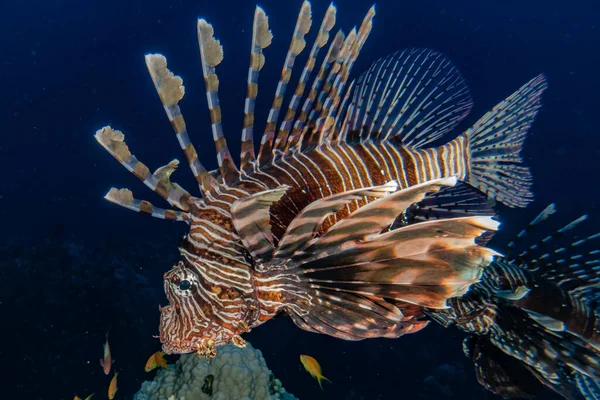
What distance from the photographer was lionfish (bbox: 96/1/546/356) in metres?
1.55

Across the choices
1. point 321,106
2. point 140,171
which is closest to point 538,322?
point 321,106

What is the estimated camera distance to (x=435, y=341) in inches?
433

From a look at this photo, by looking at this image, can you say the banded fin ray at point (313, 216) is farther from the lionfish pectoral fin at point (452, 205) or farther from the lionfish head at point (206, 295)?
the lionfish pectoral fin at point (452, 205)

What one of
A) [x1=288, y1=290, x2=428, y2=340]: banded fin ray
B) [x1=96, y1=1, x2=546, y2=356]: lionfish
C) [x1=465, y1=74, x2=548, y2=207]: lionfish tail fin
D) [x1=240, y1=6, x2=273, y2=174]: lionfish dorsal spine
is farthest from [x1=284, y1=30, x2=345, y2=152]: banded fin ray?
[x1=465, y1=74, x2=548, y2=207]: lionfish tail fin

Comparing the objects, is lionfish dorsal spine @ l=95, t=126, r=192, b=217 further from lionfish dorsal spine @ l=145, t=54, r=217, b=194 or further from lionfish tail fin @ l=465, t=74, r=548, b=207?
lionfish tail fin @ l=465, t=74, r=548, b=207

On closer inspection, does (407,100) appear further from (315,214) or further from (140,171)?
(140,171)

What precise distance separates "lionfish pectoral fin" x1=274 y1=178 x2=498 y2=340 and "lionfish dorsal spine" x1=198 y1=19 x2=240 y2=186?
69cm

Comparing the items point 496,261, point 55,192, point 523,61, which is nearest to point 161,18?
point 55,192

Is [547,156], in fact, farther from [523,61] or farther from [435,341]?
[435,341]

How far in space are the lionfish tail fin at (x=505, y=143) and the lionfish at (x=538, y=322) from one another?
1.14 feet

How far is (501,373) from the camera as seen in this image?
320 cm

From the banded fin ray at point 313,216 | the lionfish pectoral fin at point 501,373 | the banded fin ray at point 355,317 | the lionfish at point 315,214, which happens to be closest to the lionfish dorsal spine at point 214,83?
the lionfish at point 315,214

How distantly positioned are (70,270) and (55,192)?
626cm

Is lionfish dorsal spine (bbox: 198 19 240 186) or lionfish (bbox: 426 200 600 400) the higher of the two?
lionfish dorsal spine (bbox: 198 19 240 186)
